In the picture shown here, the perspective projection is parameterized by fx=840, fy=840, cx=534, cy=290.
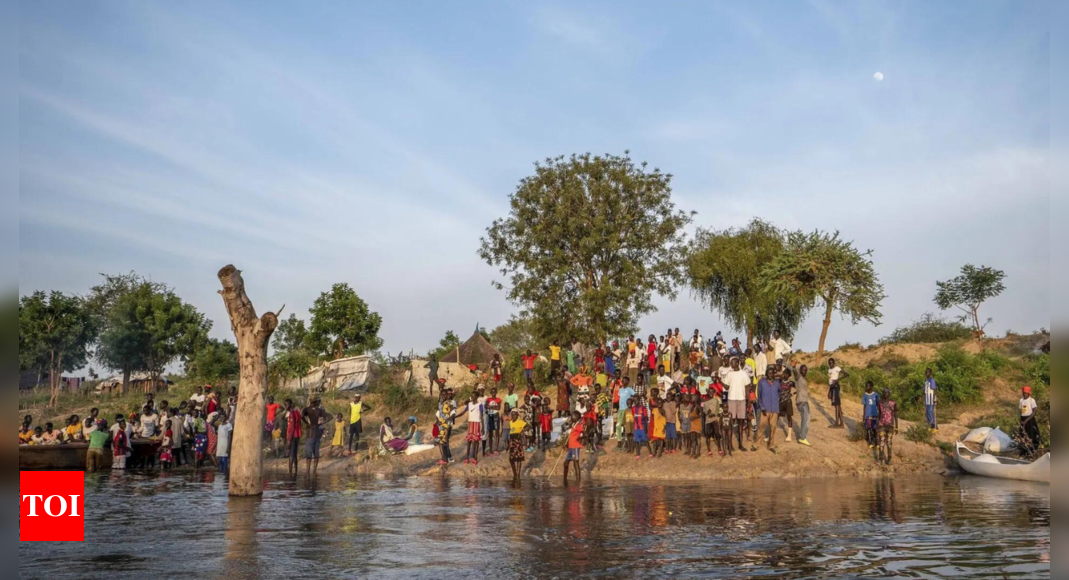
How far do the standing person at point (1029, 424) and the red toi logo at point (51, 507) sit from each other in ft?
68.8

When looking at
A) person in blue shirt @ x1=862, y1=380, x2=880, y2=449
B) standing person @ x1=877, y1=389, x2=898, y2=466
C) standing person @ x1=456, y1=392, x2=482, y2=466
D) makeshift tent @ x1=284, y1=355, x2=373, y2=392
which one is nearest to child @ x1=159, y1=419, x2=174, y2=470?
standing person @ x1=456, y1=392, x2=482, y2=466

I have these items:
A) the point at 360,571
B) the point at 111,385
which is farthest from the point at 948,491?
the point at 111,385

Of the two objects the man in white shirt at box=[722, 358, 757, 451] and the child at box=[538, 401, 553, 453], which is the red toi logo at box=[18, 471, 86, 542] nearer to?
the child at box=[538, 401, 553, 453]

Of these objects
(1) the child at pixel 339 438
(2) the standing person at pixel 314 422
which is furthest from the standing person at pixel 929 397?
(1) the child at pixel 339 438

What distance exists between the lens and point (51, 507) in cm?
1049

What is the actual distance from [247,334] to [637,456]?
1204 cm

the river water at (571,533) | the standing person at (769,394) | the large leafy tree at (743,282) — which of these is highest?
the large leafy tree at (743,282)

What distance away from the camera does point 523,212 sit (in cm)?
4078

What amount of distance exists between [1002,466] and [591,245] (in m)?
21.0

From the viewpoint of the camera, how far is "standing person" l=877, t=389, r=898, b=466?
22750 mm

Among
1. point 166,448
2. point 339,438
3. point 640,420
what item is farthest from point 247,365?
point 339,438

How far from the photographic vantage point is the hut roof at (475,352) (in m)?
49.6

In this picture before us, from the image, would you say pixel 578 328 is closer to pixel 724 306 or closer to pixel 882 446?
pixel 724 306

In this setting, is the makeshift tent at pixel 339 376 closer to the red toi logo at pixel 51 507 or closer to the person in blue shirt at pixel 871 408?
the person in blue shirt at pixel 871 408
